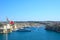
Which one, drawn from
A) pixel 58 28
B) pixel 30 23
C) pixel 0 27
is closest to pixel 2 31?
pixel 0 27

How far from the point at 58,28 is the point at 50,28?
16.8 ft

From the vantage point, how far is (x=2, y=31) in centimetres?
2494

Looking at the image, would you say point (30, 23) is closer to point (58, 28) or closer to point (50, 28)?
point (50, 28)

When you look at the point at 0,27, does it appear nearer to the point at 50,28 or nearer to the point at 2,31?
the point at 2,31

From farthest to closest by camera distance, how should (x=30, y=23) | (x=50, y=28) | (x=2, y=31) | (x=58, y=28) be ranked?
(x=30, y=23) → (x=50, y=28) → (x=58, y=28) → (x=2, y=31)

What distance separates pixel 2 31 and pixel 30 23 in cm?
3083

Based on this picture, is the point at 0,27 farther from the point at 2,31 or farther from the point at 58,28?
the point at 58,28

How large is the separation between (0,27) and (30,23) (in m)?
29.6

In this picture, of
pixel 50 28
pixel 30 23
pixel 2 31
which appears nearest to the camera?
pixel 2 31

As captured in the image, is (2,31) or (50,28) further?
(50,28)

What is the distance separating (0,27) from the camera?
2628 centimetres

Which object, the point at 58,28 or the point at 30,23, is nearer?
the point at 58,28

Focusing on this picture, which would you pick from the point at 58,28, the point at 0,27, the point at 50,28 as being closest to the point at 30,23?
the point at 50,28

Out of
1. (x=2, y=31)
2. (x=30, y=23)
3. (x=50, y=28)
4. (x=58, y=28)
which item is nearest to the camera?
(x=2, y=31)
